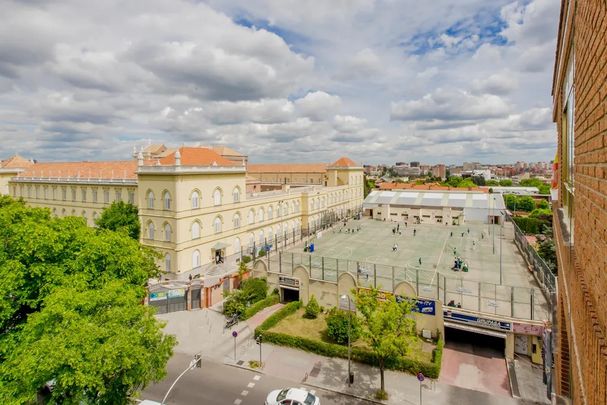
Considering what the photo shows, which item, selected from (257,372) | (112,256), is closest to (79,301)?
(112,256)

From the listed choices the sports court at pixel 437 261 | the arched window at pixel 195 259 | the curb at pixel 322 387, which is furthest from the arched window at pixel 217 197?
the curb at pixel 322 387

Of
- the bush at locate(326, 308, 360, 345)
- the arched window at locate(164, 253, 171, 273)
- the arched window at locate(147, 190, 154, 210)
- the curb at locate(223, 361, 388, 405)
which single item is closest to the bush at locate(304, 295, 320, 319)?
the bush at locate(326, 308, 360, 345)

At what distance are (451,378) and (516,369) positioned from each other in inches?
182

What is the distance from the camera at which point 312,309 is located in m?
30.0

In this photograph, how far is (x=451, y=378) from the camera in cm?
2203

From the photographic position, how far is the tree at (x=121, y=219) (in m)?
40.9

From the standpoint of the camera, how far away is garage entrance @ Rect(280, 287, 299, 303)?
34.4 meters

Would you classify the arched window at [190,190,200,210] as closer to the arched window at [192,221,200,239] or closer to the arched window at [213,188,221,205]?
the arched window at [192,221,200,239]

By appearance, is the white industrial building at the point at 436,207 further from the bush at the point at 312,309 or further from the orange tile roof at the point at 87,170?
the orange tile roof at the point at 87,170

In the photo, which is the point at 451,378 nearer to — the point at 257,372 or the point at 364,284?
the point at 364,284

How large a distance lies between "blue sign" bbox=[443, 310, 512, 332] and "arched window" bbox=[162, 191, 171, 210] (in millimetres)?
29374

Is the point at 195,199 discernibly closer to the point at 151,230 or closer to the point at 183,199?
the point at 183,199

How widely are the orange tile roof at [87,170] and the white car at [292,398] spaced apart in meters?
37.9

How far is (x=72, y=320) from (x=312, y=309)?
19.4m
